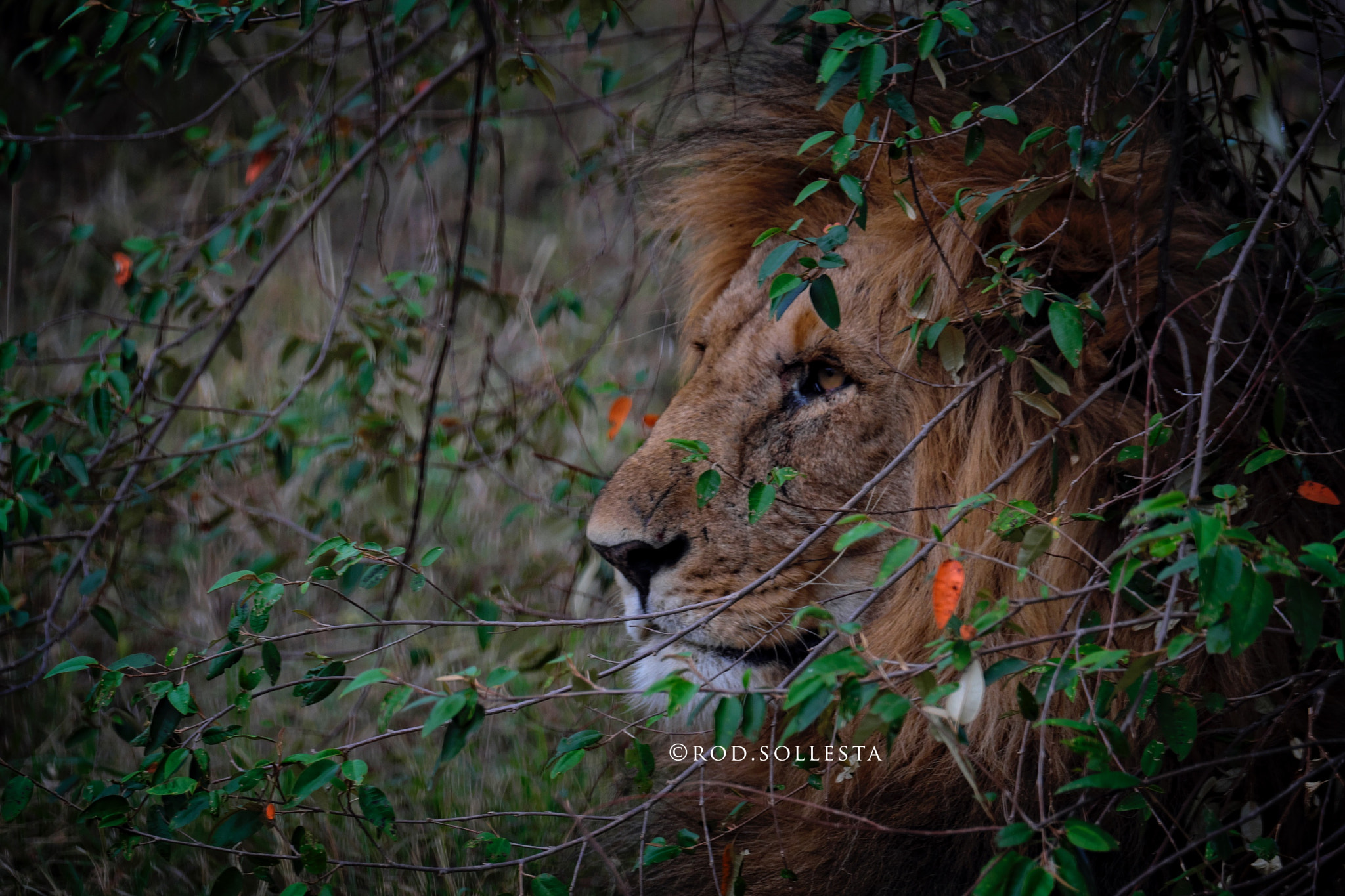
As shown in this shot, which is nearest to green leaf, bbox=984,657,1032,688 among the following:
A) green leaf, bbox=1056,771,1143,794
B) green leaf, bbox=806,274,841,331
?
green leaf, bbox=1056,771,1143,794

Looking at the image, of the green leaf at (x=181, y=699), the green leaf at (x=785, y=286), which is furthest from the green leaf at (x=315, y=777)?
the green leaf at (x=785, y=286)

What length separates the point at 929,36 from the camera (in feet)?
4.87

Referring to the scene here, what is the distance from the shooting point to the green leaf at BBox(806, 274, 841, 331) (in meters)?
1.53

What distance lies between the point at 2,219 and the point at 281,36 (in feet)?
→ 10.7

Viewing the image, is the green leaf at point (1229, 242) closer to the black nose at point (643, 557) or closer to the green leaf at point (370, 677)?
the black nose at point (643, 557)

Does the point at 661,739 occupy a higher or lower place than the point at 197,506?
lower

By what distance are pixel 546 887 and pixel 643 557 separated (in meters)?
0.73

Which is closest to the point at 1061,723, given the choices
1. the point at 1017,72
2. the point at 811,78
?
the point at 1017,72

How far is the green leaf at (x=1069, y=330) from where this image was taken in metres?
1.46

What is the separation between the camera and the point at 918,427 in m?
2.03

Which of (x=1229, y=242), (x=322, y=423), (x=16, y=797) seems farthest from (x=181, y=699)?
(x=322, y=423)

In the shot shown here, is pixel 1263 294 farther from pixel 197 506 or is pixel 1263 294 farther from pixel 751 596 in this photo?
pixel 197 506

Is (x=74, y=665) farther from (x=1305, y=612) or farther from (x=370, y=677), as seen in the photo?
(x=1305, y=612)

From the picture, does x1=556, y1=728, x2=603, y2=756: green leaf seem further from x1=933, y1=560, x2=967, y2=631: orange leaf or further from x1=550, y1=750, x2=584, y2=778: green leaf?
x1=933, y1=560, x2=967, y2=631: orange leaf
